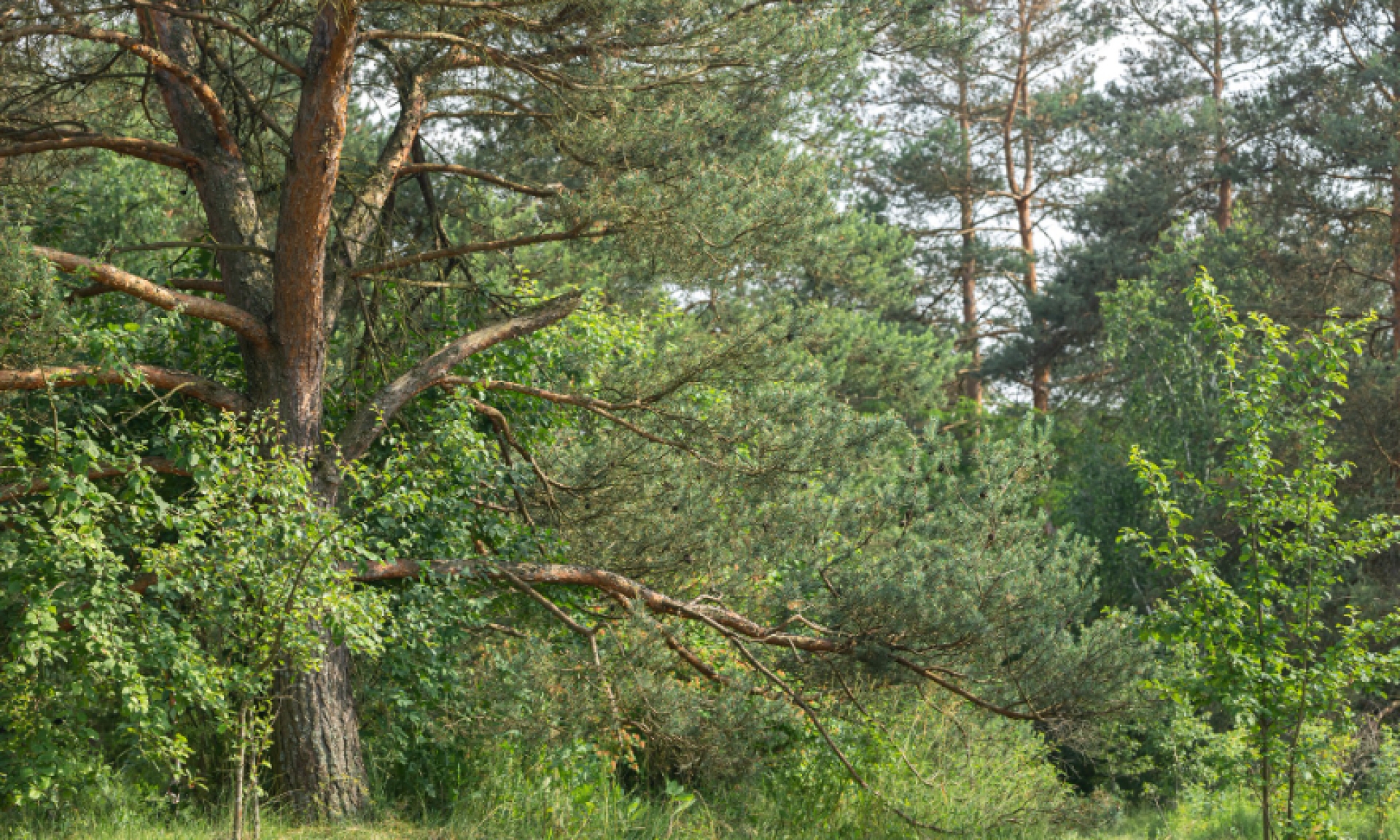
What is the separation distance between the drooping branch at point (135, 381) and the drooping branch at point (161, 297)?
1.23ft

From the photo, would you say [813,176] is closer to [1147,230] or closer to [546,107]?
[546,107]

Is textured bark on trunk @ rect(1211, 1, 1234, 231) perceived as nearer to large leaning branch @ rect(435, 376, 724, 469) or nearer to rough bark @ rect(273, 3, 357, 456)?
large leaning branch @ rect(435, 376, 724, 469)

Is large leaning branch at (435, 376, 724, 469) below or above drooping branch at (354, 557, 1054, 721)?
above

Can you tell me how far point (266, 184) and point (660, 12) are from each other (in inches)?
133

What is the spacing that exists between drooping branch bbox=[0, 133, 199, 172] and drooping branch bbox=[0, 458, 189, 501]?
193 cm

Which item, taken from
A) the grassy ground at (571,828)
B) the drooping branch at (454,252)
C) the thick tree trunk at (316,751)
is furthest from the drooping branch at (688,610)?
the drooping branch at (454,252)

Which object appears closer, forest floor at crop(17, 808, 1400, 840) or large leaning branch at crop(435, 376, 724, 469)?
forest floor at crop(17, 808, 1400, 840)

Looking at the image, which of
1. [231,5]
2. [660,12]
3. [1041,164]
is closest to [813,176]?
[660,12]

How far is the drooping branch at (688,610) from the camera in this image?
821 centimetres

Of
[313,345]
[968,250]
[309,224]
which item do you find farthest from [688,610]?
[968,250]

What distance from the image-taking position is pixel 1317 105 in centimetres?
1683

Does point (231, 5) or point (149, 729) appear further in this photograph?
point (231, 5)

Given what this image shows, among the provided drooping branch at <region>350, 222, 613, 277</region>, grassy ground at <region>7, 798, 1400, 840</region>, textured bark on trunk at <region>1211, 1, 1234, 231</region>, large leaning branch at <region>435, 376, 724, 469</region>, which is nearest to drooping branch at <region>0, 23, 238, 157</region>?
drooping branch at <region>350, 222, 613, 277</region>

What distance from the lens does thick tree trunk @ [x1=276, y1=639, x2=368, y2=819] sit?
7.66 m
